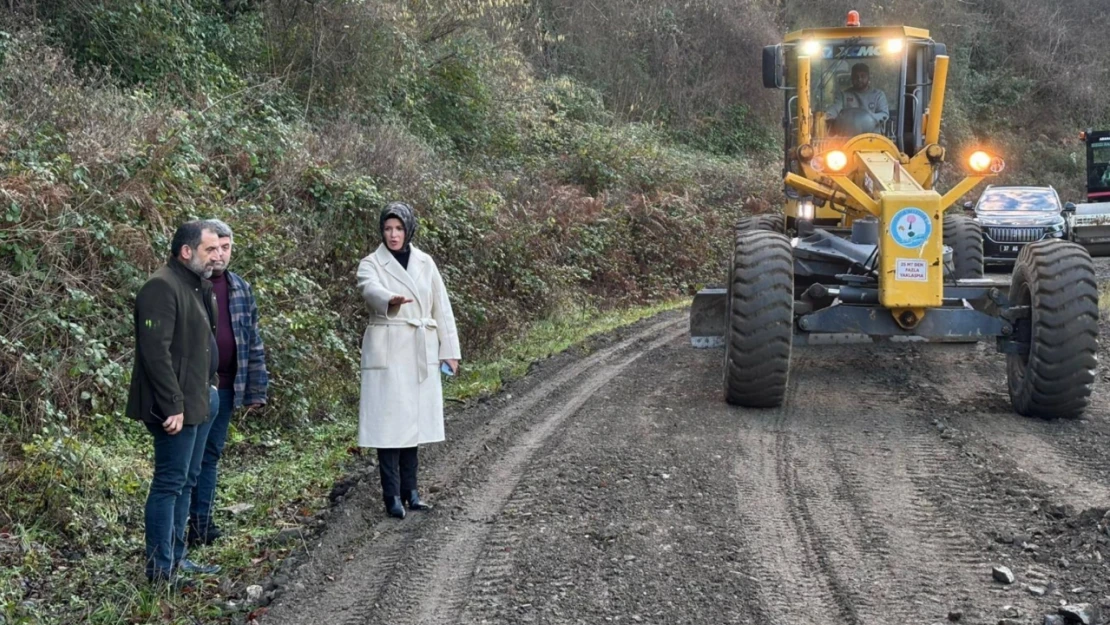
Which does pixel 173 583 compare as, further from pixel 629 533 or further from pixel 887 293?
pixel 887 293

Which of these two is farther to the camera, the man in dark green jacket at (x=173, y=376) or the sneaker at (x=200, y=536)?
the sneaker at (x=200, y=536)

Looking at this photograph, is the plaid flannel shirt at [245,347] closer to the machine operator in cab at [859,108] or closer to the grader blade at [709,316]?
the grader blade at [709,316]

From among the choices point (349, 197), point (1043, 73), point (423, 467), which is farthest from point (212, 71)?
point (1043, 73)

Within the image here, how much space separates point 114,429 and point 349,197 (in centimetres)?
467

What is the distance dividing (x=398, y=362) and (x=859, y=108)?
6.99 m

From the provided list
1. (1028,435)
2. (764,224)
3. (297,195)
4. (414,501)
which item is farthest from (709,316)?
(297,195)

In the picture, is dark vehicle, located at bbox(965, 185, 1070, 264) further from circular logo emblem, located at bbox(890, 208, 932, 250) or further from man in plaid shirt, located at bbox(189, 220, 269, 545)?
man in plaid shirt, located at bbox(189, 220, 269, 545)

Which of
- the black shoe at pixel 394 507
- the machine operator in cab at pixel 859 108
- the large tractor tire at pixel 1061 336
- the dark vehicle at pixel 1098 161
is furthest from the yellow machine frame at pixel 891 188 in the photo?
the dark vehicle at pixel 1098 161

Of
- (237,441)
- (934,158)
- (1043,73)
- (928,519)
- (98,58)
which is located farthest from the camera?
(1043,73)

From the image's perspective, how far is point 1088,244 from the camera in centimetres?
2320

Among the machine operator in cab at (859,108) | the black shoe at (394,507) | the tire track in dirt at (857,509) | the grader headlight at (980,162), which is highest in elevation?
the machine operator in cab at (859,108)

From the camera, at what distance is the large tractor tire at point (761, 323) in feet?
28.9

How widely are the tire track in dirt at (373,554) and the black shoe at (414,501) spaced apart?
0.26 feet

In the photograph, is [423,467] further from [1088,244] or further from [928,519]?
[1088,244]
